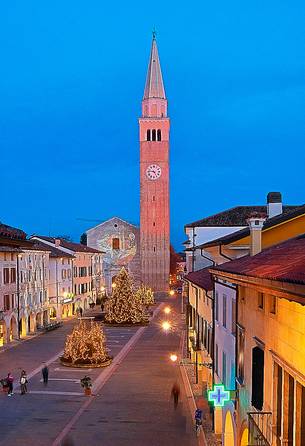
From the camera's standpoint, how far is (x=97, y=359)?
35.8m

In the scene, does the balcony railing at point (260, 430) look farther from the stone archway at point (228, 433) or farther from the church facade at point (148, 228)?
the church facade at point (148, 228)

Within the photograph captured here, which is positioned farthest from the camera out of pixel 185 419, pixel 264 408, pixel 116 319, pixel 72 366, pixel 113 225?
pixel 113 225

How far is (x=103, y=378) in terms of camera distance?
106 feet

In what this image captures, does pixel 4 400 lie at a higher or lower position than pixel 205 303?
lower

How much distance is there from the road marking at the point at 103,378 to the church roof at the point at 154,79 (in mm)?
56631

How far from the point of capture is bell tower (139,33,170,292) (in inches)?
3841

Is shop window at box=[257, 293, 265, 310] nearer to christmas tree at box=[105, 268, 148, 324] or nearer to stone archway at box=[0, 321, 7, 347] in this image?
stone archway at box=[0, 321, 7, 347]

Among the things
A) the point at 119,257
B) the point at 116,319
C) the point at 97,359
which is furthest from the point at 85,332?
the point at 119,257

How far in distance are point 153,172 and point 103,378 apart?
69741 millimetres

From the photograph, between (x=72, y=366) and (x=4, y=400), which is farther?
(x=72, y=366)

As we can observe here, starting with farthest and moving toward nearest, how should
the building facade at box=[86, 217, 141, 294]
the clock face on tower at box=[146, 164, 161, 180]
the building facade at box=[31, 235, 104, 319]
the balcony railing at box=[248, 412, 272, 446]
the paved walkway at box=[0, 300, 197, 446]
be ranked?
the clock face on tower at box=[146, 164, 161, 180] < the building facade at box=[86, 217, 141, 294] < the building facade at box=[31, 235, 104, 319] < the paved walkway at box=[0, 300, 197, 446] < the balcony railing at box=[248, 412, 272, 446]

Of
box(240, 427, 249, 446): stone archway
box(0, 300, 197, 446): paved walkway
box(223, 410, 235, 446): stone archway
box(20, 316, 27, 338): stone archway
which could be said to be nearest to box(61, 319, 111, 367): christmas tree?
box(0, 300, 197, 446): paved walkway

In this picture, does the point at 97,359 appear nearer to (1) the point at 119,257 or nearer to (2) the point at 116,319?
(2) the point at 116,319

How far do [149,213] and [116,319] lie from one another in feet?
141
